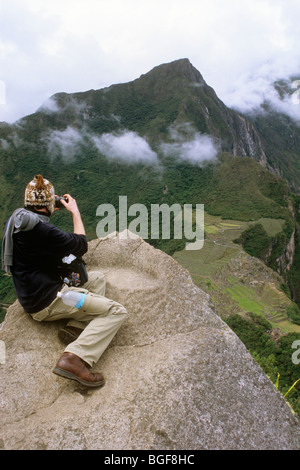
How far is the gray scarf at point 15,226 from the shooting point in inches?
135

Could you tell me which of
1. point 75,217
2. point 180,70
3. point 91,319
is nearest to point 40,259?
point 75,217

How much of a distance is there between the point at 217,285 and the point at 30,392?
5086 cm

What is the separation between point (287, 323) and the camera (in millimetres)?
45000

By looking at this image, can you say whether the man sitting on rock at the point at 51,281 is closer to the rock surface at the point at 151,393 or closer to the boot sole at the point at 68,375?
the boot sole at the point at 68,375

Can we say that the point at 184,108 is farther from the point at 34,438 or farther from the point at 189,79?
the point at 34,438

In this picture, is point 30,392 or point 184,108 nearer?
point 30,392

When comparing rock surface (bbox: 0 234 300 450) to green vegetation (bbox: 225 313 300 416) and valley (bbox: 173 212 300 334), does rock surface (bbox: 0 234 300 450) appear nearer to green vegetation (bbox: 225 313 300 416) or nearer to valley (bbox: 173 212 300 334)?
green vegetation (bbox: 225 313 300 416)

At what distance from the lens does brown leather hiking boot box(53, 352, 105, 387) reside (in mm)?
3334

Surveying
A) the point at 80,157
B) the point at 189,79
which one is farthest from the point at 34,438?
the point at 189,79

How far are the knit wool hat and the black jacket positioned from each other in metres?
0.33

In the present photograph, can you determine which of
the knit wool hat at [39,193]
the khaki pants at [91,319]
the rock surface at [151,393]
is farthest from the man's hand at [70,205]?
the rock surface at [151,393]

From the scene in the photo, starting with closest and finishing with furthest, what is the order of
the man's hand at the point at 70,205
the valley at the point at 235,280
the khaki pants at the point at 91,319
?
1. the khaki pants at the point at 91,319
2. the man's hand at the point at 70,205
3. the valley at the point at 235,280

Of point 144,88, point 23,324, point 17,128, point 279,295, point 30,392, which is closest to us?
point 30,392
